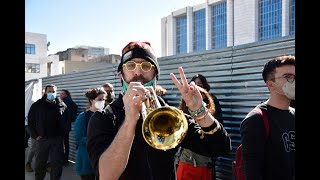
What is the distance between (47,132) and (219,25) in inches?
2744

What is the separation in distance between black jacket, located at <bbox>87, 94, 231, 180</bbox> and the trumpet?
0.17 meters

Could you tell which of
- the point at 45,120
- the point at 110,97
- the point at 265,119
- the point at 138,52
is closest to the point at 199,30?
the point at 110,97

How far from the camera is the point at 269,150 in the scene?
2574 millimetres

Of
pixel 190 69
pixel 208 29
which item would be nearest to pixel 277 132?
pixel 190 69

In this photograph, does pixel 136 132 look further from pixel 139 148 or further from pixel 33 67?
pixel 33 67

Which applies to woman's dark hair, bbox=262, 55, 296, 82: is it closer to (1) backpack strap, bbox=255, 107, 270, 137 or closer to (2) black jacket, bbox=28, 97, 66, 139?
(1) backpack strap, bbox=255, 107, 270, 137

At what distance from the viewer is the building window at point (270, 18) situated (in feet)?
194

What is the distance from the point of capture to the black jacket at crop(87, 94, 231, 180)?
1826 millimetres

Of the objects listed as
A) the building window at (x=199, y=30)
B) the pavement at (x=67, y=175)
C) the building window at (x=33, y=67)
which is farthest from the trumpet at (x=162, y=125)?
the building window at (x=199, y=30)

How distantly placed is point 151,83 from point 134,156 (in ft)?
1.57

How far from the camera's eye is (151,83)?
2057mm

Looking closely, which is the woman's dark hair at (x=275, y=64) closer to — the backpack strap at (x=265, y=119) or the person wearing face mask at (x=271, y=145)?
the person wearing face mask at (x=271, y=145)

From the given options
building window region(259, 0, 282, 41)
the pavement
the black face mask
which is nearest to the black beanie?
the black face mask
